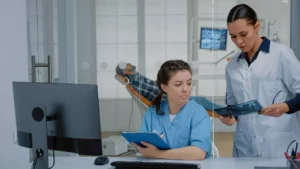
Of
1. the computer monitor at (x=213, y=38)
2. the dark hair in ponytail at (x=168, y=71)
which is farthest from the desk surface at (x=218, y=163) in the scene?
the computer monitor at (x=213, y=38)

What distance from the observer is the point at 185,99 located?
75.9 inches

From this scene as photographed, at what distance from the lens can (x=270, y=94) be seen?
6.42 feet

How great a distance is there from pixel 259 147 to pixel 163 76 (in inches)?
24.4

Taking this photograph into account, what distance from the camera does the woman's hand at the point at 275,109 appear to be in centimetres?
186

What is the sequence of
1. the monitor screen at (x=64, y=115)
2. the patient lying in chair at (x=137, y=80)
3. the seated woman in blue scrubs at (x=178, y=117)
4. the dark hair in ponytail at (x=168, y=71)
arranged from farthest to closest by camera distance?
the patient lying in chair at (x=137, y=80) → the dark hair in ponytail at (x=168, y=71) → the seated woman in blue scrubs at (x=178, y=117) → the monitor screen at (x=64, y=115)

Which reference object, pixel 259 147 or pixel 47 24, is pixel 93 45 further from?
pixel 259 147

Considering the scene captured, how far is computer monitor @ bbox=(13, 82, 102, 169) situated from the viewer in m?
1.48

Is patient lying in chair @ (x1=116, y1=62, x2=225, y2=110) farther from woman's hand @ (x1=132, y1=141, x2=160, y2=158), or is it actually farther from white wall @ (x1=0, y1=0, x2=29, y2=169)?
woman's hand @ (x1=132, y1=141, x2=160, y2=158)

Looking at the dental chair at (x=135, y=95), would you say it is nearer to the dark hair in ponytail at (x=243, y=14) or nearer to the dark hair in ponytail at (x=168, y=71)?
the dark hair in ponytail at (x=168, y=71)

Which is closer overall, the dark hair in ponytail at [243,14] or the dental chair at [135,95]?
the dark hair in ponytail at [243,14]

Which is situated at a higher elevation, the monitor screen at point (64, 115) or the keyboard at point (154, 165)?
the monitor screen at point (64, 115)

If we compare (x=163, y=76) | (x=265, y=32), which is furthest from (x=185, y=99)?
(x=265, y=32)

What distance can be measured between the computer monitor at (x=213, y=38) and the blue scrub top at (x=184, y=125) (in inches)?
61.5

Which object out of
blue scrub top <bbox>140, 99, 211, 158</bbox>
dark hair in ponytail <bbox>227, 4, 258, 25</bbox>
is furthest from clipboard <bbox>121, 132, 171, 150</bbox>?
dark hair in ponytail <bbox>227, 4, 258, 25</bbox>
